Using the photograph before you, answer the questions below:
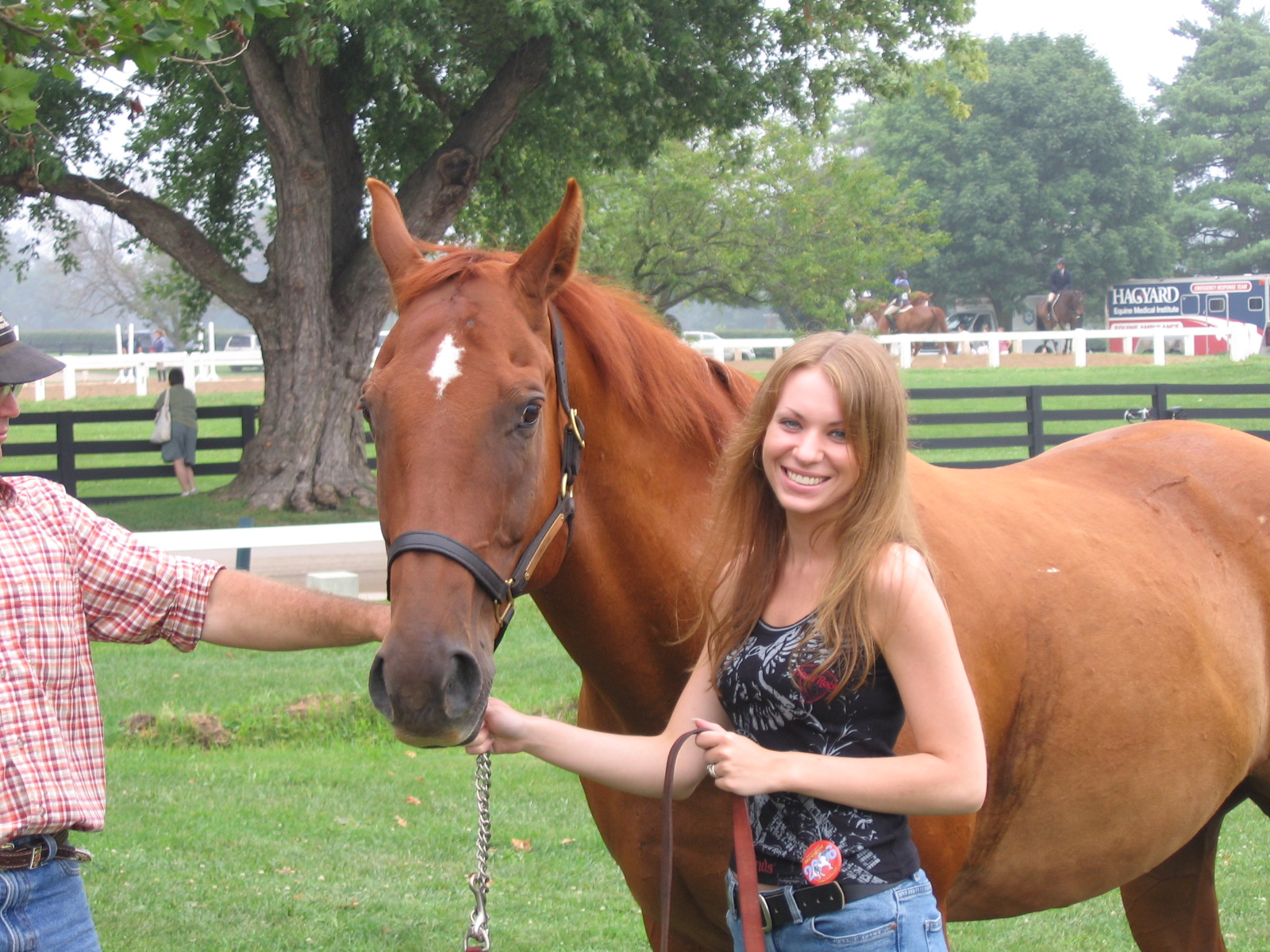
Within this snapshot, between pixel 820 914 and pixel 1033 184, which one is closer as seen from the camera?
pixel 820 914

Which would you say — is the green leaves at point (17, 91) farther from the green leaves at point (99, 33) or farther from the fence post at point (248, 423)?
the fence post at point (248, 423)

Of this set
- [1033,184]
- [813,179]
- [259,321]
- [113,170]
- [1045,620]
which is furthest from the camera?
[1033,184]

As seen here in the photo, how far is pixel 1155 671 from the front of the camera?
326cm

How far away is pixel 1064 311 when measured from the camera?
36.7m

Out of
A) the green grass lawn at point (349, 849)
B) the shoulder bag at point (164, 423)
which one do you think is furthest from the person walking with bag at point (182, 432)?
the green grass lawn at point (349, 849)

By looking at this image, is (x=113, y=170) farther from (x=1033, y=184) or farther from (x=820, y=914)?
(x=1033, y=184)

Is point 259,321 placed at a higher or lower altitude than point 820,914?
higher

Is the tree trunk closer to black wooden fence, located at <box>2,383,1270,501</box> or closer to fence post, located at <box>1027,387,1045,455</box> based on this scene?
black wooden fence, located at <box>2,383,1270,501</box>

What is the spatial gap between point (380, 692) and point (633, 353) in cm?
105

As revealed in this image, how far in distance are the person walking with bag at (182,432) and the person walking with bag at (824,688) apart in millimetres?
16097

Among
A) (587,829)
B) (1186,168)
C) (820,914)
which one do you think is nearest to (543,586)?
(820,914)

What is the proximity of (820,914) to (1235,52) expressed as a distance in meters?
69.0

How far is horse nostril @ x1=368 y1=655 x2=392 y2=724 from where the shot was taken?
6.60 ft

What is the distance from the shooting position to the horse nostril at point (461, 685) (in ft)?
6.68
